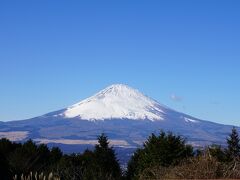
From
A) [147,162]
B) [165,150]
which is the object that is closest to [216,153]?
[165,150]

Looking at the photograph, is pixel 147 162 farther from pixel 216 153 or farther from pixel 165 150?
pixel 216 153

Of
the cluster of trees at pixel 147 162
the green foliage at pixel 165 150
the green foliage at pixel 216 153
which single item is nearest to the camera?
the cluster of trees at pixel 147 162

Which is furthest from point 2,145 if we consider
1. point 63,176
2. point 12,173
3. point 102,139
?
point 63,176

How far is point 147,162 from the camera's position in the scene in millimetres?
29047

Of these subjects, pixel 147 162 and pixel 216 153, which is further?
pixel 147 162

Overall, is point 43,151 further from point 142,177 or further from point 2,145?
point 142,177

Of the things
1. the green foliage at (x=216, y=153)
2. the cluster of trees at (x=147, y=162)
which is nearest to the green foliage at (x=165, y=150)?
the cluster of trees at (x=147, y=162)

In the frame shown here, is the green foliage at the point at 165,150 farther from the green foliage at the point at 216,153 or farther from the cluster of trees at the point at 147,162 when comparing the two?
the green foliage at the point at 216,153

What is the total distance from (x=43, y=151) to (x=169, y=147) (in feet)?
53.3

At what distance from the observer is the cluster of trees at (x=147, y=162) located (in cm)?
1588

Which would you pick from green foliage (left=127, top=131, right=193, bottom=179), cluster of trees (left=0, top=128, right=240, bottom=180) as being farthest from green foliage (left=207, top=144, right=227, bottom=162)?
green foliage (left=127, top=131, right=193, bottom=179)

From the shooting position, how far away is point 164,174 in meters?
16.3

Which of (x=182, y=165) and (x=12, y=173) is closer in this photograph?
(x=182, y=165)

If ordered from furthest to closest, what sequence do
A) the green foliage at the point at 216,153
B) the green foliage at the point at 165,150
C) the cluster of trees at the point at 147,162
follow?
the green foliage at the point at 165,150, the green foliage at the point at 216,153, the cluster of trees at the point at 147,162
